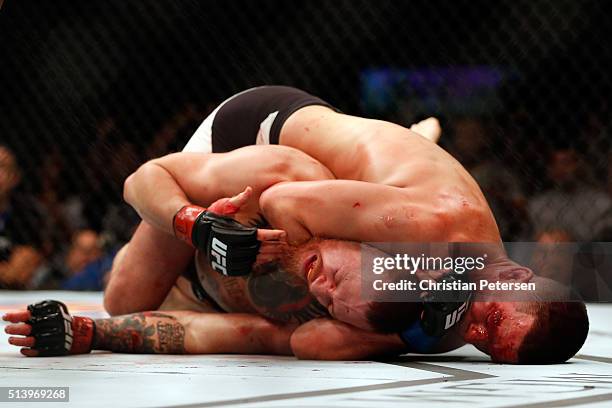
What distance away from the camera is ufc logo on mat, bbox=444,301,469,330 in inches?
52.9

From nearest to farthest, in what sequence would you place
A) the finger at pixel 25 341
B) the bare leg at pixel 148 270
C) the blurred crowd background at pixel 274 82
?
the finger at pixel 25 341, the bare leg at pixel 148 270, the blurred crowd background at pixel 274 82

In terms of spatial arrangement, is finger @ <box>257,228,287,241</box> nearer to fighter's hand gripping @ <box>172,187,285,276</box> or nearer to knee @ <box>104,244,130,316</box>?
fighter's hand gripping @ <box>172,187,285,276</box>

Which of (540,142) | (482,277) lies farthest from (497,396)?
(540,142)

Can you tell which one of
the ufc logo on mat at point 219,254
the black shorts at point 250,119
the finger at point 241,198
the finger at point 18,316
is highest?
the black shorts at point 250,119

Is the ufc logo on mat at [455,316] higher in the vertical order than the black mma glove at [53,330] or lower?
higher

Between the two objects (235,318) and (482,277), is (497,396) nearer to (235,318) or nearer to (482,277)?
(482,277)

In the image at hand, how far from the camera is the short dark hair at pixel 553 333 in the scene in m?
1.32

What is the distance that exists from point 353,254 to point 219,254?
→ 19 centimetres

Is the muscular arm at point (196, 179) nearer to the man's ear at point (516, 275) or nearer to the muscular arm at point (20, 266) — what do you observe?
the man's ear at point (516, 275)

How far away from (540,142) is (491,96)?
232 millimetres

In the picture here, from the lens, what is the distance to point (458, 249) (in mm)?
1359

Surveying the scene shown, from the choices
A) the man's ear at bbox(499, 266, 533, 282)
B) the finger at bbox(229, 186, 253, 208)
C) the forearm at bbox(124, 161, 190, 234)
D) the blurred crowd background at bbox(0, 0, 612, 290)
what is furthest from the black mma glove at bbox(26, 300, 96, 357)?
the blurred crowd background at bbox(0, 0, 612, 290)

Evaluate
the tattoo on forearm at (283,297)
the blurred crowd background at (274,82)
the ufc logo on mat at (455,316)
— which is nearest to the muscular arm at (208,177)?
the tattoo on forearm at (283,297)

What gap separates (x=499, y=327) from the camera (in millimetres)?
1347
